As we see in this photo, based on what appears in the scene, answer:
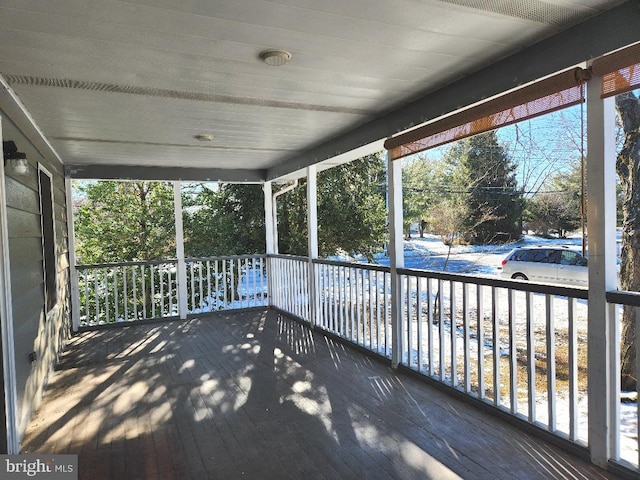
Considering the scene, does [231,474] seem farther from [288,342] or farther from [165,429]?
[288,342]

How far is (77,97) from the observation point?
9.67ft

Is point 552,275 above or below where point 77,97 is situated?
below

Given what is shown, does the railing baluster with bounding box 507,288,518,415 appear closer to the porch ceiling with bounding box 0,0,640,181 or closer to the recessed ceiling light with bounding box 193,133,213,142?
the porch ceiling with bounding box 0,0,640,181

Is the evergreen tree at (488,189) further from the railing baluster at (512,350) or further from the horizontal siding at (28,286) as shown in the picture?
the horizontal siding at (28,286)

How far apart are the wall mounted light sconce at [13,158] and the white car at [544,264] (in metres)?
6.09

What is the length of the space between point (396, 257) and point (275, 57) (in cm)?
198

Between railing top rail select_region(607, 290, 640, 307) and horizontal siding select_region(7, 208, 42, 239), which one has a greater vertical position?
horizontal siding select_region(7, 208, 42, 239)

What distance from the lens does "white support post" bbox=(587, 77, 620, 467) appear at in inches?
79.4

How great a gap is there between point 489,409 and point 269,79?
2.56m

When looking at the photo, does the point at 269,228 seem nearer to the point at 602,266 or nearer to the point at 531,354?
the point at 531,354

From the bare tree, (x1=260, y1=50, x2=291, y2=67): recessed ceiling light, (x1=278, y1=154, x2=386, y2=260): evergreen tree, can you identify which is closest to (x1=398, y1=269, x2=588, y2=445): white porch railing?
the bare tree

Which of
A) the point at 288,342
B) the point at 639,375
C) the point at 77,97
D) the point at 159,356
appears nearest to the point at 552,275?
the point at 288,342

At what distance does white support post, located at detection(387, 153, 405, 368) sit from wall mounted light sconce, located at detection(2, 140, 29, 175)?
267cm

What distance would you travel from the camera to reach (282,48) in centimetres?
226
